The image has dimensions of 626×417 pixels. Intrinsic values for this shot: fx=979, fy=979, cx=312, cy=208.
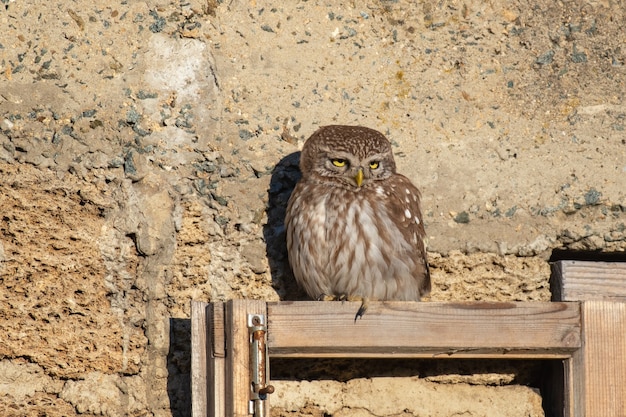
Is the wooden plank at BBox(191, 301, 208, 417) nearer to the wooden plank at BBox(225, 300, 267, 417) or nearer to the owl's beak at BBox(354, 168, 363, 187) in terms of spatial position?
the wooden plank at BBox(225, 300, 267, 417)

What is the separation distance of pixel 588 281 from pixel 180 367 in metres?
1.38

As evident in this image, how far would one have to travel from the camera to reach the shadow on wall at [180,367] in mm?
3068

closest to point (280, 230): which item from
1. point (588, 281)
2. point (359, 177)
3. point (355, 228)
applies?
point (355, 228)

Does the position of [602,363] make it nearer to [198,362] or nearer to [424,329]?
[424,329]

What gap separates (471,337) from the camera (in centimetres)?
298

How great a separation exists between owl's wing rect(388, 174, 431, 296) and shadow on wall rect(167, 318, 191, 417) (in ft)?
2.59

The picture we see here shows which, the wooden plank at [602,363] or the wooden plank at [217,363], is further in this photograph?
the wooden plank at [602,363]

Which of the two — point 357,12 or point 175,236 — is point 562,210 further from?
point 175,236

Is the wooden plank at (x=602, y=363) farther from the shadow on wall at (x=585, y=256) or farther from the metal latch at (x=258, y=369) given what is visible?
the metal latch at (x=258, y=369)

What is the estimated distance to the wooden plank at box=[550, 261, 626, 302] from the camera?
128 inches

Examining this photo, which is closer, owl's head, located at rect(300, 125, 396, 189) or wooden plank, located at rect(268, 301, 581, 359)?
wooden plank, located at rect(268, 301, 581, 359)

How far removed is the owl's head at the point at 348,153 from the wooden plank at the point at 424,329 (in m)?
0.60

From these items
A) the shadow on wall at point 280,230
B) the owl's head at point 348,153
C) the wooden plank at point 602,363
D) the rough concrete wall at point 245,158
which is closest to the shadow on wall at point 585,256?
the rough concrete wall at point 245,158

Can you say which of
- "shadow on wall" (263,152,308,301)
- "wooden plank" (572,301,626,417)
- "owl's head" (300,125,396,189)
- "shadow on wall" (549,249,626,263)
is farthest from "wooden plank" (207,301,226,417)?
"shadow on wall" (549,249,626,263)
